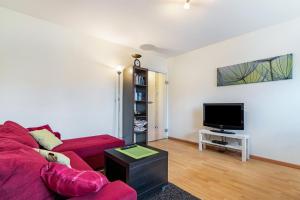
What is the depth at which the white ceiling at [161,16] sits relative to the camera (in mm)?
2344

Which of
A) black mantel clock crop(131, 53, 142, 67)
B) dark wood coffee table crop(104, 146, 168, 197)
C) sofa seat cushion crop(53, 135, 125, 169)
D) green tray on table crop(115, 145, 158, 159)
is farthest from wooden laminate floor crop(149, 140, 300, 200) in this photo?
black mantel clock crop(131, 53, 142, 67)

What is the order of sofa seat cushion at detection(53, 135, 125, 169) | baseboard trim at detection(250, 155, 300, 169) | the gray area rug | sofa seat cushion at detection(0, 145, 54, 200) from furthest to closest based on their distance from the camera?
1. baseboard trim at detection(250, 155, 300, 169)
2. sofa seat cushion at detection(53, 135, 125, 169)
3. the gray area rug
4. sofa seat cushion at detection(0, 145, 54, 200)

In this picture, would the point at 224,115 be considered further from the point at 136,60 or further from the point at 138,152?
the point at 136,60

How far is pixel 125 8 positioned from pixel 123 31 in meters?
0.79

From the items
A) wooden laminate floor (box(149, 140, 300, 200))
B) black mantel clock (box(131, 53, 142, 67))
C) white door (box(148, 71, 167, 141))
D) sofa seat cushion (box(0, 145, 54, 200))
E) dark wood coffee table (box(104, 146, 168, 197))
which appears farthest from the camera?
white door (box(148, 71, 167, 141))

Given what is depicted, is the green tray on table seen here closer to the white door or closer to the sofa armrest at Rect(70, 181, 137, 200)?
the sofa armrest at Rect(70, 181, 137, 200)

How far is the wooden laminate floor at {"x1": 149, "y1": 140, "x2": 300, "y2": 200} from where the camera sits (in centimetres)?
189

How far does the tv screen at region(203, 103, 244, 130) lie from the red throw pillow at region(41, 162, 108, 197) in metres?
3.07

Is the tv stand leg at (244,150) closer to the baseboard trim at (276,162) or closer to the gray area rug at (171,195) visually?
the baseboard trim at (276,162)

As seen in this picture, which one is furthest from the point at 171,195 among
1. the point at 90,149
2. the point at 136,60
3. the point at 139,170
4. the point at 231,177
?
the point at 136,60

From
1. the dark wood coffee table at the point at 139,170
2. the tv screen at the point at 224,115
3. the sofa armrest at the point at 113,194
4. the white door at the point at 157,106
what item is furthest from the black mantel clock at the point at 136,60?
the sofa armrest at the point at 113,194

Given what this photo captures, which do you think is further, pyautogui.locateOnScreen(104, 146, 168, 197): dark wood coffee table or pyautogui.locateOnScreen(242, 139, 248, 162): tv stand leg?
pyautogui.locateOnScreen(242, 139, 248, 162): tv stand leg

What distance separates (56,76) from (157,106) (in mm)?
2656

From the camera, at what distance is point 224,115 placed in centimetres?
337
